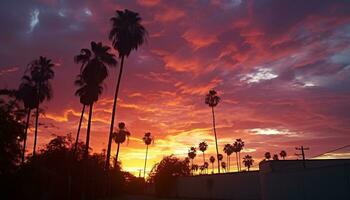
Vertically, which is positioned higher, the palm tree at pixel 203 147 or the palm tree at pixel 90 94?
the palm tree at pixel 203 147

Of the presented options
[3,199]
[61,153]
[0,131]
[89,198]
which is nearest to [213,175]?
[89,198]

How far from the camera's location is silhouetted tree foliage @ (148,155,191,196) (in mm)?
82438

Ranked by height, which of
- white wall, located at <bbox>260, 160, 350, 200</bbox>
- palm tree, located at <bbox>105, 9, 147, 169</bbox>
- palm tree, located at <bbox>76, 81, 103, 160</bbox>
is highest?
palm tree, located at <bbox>105, 9, 147, 169</bbox>

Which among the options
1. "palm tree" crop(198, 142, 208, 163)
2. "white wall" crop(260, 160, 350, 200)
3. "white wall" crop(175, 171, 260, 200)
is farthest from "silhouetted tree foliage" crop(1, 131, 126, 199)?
"palm tree" crop(198, 142, 208, 163)

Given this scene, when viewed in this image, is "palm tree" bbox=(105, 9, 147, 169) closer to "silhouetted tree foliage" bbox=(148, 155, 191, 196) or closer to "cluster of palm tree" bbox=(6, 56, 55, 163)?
"cluster of palm tree" bbox=(6, 56, 55, 163)

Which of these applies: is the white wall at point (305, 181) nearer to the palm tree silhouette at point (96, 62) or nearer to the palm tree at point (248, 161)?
the palm tree silhouette at point (96, 62)

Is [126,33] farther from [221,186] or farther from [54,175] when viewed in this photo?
[221,186]

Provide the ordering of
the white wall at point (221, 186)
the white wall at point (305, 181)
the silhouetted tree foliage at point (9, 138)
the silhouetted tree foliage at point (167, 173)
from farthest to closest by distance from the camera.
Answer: the silhouetted tree foliage at point (167, 173), the white wall at point (221, 186), the white wall at point (305, 181), the silhouetted tree foliage at point (9, 138)

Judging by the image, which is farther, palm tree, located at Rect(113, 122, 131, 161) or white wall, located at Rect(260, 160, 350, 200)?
palm tree, located at Rect(113, 122, 131, 161)

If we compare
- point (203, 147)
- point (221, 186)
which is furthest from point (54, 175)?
point (203, 147)

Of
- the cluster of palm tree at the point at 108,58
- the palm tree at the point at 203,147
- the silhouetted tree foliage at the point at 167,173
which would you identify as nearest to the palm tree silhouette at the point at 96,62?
the cluster of palm tree at the point at 108,58

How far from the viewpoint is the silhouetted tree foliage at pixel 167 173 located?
82.4m

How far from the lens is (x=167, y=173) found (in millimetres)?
83562

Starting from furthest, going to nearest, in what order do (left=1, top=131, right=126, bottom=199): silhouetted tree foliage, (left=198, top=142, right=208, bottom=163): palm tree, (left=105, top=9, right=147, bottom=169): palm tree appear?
(left=198, top=142, right=208, bottom=163): palm tree → (left=105, top=9, right=147, bottom=169): palm tree → (left=1, top=131, right=126, bottom=199): silhouetted tree foliage
